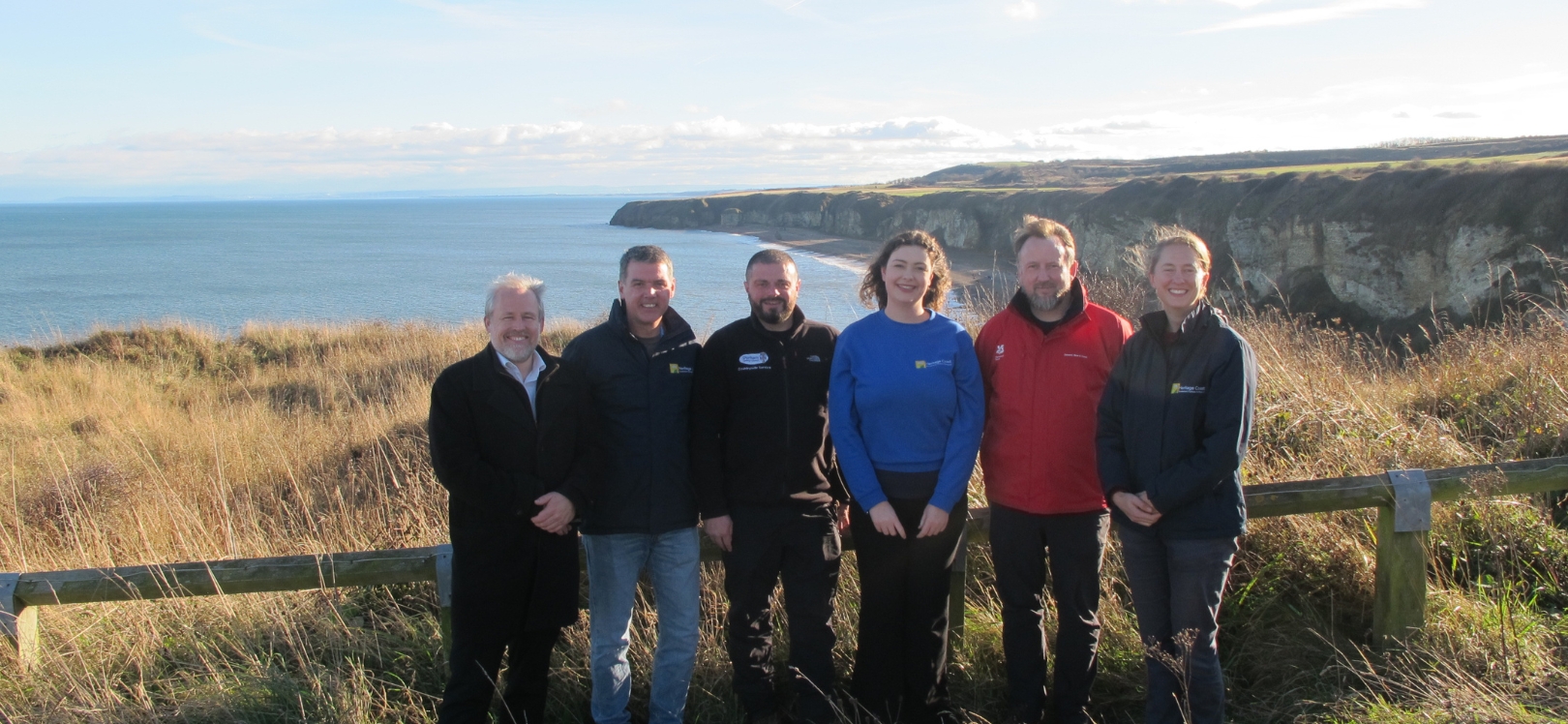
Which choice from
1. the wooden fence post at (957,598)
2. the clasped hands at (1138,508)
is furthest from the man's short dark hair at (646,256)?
the clasped hands at (1138,508)

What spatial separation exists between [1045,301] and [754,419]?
1.12m

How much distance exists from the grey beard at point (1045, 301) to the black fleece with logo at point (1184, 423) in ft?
0.97

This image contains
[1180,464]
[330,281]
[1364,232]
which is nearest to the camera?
[1180,464]

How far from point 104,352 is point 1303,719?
59.2ft

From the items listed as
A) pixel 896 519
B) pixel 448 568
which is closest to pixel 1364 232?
pixel 896 519

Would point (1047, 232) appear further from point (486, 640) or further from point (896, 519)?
point (486, 640)

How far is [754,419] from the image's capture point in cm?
325

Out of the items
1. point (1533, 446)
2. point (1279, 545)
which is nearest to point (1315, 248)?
point (1533, 446)

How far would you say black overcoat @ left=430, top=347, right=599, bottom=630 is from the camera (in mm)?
2967

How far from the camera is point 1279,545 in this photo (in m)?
3.87

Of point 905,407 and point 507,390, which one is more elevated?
point 507,390

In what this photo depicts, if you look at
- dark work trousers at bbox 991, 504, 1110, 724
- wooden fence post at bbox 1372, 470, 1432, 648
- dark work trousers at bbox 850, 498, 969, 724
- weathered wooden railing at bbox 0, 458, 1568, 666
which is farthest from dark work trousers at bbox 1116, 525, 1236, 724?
wooden fence post at bbox 1372, 470, 1432, 648

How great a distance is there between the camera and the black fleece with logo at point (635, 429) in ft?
10.5

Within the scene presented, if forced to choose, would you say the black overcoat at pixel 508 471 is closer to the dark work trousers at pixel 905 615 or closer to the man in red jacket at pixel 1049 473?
the dark work trousers at pixel 905 615
